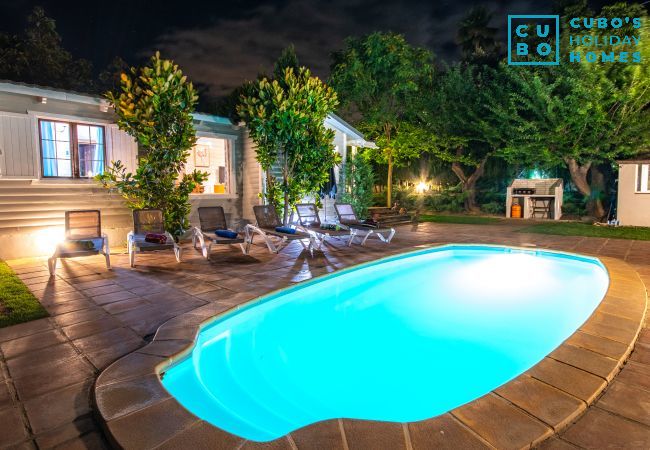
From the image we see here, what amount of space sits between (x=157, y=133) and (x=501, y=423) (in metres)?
7.87

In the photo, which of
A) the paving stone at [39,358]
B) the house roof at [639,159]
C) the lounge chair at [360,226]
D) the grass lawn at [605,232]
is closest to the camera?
the paving stone at [39,358]

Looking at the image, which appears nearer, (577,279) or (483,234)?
(577,279)

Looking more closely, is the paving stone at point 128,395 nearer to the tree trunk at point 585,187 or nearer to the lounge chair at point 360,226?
the lounge chair at point 360,226

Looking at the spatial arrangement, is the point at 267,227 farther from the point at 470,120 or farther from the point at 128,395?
the point at 470,120

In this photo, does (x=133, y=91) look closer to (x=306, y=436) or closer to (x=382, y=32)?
(x=306, y=436)

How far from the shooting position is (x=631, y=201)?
42.7 feet

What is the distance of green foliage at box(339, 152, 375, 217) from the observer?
13.5 meters

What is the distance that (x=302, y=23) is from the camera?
16.8m

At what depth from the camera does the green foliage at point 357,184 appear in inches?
533

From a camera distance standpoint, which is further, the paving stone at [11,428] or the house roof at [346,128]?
the house roof at [346,128]

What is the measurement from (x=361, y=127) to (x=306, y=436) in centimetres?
1967

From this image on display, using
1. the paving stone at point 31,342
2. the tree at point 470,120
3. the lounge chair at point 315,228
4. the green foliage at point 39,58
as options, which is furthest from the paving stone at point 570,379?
the green foliage at point 39,58

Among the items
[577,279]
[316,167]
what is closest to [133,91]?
[316,167]

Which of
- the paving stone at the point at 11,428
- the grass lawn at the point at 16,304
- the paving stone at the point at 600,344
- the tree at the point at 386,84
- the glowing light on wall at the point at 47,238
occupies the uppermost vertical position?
the tree at the point at 386,84
